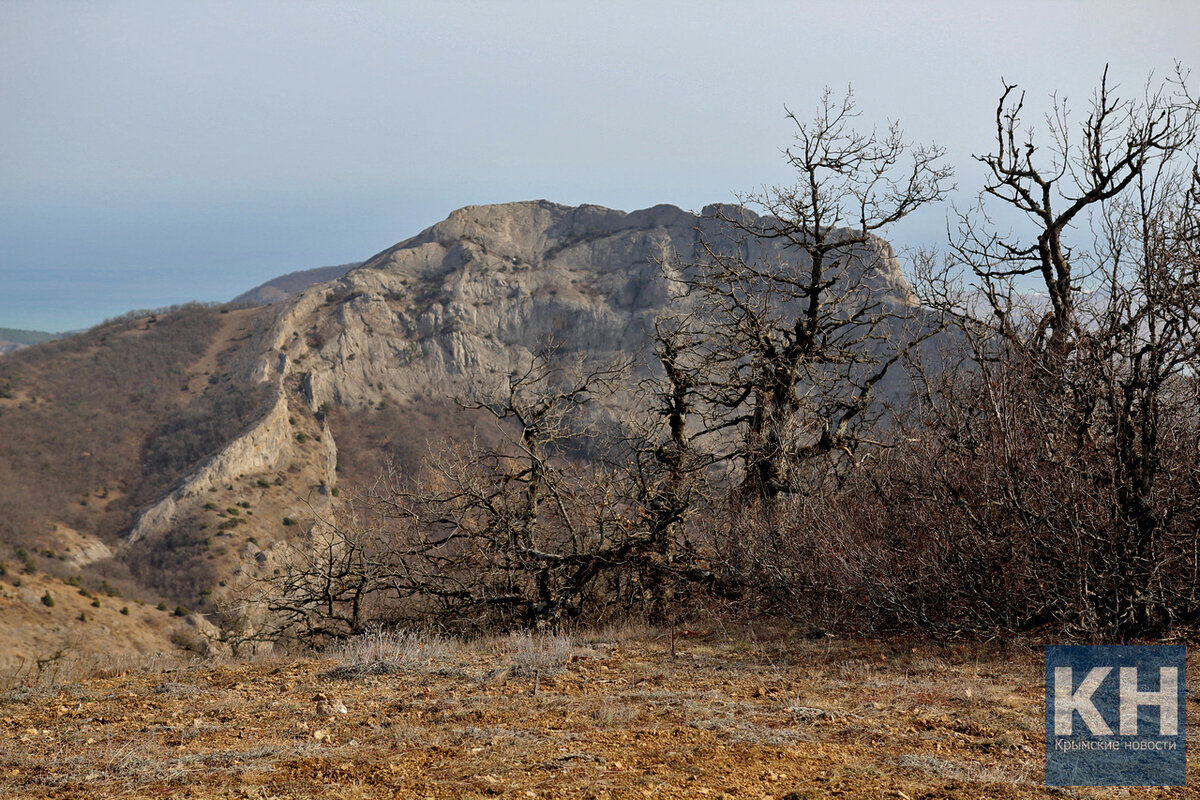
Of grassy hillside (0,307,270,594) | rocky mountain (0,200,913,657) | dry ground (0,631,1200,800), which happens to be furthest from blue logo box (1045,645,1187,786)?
grassy hillside (0,307,270,594)

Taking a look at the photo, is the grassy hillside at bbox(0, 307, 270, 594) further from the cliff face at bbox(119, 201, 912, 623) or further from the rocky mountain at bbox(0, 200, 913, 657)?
the cliff face at bbox(119, 201, 912, 623)

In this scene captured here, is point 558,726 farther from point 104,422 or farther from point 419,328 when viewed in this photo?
point 419,328

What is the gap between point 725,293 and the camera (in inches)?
442

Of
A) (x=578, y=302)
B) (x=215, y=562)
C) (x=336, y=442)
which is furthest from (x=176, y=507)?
(x=578, y=302)

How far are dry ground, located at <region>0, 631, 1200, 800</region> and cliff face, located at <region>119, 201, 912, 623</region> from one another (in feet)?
151

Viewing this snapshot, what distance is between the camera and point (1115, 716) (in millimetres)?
5297

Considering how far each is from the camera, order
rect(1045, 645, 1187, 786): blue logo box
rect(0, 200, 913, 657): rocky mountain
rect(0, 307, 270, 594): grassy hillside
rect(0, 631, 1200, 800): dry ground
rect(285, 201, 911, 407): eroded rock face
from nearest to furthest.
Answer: rect(0, 631, 1200, 800): dry ground < rect(1045, 645, 1187, 786): blue logo box < rect(0, 200, 913, 657): rocky mountain < rect(0, 307, 270, 594): grassy hillside < rect(285, 201, 911, 407): eroded rock face

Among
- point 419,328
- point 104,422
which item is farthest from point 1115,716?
point 419,328

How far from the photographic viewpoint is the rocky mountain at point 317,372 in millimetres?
59406

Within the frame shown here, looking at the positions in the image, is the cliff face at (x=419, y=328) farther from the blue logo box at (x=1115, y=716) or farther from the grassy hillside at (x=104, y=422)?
the blue logo box at (x=1115, y=716)

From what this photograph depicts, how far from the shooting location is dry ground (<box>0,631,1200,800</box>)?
4.14 metres

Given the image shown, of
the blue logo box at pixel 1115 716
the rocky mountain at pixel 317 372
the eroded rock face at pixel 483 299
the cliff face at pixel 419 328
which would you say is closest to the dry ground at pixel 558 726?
the blue logo box at pixel 1115 716

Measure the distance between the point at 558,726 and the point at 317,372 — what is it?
270 ft

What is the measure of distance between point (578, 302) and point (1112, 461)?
324ft
